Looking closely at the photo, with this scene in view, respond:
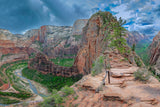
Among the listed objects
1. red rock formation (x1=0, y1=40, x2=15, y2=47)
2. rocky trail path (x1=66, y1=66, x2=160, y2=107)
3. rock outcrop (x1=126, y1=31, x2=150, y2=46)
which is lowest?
rocky trail path (x1=66, y1=66, x2=160, y2=107)

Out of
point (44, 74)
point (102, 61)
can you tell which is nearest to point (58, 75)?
point (44, 74)

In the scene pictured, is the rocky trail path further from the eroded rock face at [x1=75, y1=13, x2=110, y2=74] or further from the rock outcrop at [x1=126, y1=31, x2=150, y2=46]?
the rock outcrop at [x1=126, y1=31, x2=150, y2=46]

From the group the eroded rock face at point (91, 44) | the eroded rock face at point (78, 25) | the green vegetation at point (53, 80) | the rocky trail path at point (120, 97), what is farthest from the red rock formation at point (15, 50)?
the rocky trail path at point (120, 97)

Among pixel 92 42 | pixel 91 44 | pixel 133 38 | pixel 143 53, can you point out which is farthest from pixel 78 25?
pixel 92 42

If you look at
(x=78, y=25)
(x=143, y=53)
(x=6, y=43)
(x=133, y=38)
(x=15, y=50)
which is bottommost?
(x=143, y=53)

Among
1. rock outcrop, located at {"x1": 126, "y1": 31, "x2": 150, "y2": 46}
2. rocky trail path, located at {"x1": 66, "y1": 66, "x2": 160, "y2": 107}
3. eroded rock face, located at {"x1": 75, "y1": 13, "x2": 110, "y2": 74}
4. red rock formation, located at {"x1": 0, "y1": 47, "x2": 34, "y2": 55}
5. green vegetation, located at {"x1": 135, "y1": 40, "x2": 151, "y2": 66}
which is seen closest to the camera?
rocky trail path, located at {"x1": 66, "y1": 66, "x2": 160, "y2": 107}

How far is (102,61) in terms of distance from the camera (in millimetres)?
13898

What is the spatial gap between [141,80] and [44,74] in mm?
46143

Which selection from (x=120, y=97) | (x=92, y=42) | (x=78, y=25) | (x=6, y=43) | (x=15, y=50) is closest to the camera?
(x=120, y=97)

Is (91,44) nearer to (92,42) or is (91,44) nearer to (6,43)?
(92,42)

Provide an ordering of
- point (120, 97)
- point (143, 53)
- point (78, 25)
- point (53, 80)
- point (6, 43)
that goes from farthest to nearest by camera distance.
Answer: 1. point (78, 25)
2. point (6, 43)
3. point (143, 53)
4. point (53, 80)
5. point (120, 97)

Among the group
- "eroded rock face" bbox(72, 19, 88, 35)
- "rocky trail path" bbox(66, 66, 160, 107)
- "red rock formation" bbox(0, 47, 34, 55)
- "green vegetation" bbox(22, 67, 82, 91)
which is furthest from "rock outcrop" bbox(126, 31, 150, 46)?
"red rock formation" bbox(0, 47, 34, 55)

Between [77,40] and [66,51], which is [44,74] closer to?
[66,51]

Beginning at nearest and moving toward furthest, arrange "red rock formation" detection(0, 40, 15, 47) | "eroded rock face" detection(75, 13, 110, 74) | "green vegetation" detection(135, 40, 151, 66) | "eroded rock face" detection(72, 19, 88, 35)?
"eroded rock face" detection(75, 13, 110, 74) → "green vegetation" detection(135, 40, 151, 66) → "red rock formation" detection(0, 40, 15, 47) → "eroded rock face" detection(72, 19, 88, 35)
